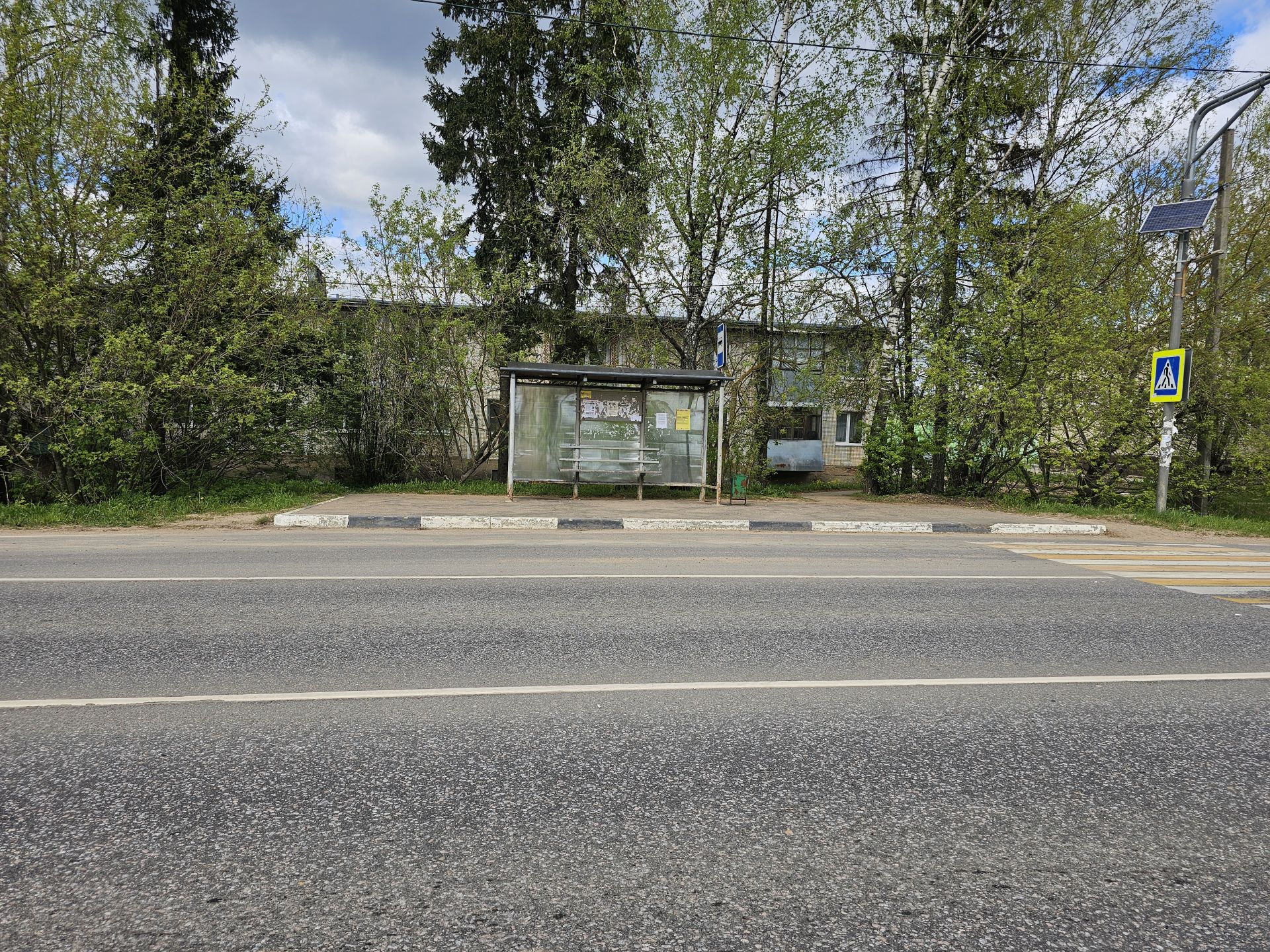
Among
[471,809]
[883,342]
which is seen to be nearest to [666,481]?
[883,342]

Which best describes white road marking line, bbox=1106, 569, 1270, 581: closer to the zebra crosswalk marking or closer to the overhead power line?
the zebra crosswalk marking

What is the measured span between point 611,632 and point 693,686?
4.13 feet

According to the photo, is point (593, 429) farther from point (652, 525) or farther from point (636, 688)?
point (636, 688)

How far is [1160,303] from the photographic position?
16484 mm

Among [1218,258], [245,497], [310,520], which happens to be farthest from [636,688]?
[1218,258]

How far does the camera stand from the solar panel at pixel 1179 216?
1312 cm

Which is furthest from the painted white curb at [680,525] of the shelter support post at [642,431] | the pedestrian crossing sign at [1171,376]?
the pedestrian crossing sign at [1171,376]

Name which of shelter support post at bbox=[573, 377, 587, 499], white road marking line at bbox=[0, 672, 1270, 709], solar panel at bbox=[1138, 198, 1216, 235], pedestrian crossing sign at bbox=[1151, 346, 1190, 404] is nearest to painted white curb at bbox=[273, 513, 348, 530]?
shelter support post at bbox=[573, 377, 587, 499]

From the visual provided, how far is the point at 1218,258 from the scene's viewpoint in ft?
51.2

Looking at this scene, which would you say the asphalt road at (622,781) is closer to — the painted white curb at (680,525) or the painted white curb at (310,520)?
the painted white curb at (310,520)

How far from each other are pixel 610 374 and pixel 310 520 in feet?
22.2

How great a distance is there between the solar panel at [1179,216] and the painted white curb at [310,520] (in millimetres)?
16219

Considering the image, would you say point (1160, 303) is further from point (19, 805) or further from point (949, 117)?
point (19, 805)

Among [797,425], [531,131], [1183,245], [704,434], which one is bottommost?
[704,434]
